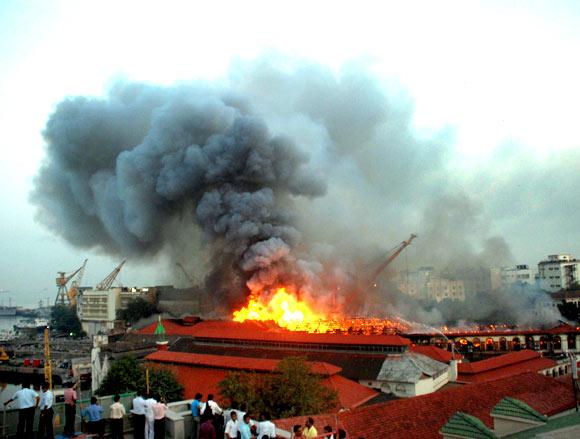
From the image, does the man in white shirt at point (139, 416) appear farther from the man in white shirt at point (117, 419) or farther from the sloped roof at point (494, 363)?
the sloped roof at point (494, 363)

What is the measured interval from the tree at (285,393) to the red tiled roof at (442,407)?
2.86m

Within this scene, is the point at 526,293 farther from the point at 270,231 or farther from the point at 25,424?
the point at 25,424

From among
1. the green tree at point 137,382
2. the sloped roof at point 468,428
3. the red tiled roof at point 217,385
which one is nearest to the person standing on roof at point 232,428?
the sloped roof at point 468,428

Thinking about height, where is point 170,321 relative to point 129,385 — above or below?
above

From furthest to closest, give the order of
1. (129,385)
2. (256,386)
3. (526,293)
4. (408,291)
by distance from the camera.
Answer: (408,291) → (526,293) → (129,385) → (256,386)

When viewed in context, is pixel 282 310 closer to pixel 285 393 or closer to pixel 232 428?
pixel 285 393

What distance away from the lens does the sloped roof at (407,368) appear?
30247mm

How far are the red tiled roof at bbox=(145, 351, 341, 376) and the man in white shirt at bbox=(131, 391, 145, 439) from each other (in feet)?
51.0

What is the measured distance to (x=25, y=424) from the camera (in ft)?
41.4

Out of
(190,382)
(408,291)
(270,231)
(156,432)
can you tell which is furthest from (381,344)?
(408,291)

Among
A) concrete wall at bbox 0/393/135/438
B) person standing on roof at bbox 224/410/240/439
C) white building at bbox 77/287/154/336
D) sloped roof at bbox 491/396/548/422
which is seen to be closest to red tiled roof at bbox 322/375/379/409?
sloped roof at bbox 491/396/548/422

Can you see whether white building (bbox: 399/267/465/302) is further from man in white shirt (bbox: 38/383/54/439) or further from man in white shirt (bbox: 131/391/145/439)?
man in white shirt (bbox: 38/383/54/439)

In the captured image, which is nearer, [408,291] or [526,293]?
[526,293]

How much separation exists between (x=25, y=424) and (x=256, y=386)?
481 inches
